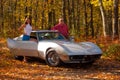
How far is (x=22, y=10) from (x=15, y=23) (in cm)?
308

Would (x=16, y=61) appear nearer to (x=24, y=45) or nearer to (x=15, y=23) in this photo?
(x=24, y=45)

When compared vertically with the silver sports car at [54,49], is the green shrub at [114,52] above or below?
below

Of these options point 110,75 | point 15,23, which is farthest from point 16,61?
point 15,23

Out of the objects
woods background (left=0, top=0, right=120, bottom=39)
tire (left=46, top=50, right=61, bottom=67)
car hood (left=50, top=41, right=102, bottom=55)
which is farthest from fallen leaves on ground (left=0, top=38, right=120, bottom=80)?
Result: woods background (left=0, top=0, right=120, bottom=39)

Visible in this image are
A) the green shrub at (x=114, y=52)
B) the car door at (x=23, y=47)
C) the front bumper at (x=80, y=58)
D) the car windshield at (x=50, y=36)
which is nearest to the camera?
the front bumper at (x=80, y=58)

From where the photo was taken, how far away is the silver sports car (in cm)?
1176

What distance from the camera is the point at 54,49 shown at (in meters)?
12.2

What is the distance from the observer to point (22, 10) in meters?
50.8

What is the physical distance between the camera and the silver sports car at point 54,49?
38.6 feet

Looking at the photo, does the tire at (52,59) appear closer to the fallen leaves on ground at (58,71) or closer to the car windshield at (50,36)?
the fallen leaves on ground at (58,71)

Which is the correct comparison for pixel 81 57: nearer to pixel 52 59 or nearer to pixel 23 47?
pixel 52 59

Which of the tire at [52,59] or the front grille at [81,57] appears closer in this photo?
the front grille at [81,57]

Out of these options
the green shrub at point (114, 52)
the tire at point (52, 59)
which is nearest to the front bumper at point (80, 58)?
the tire at point (52, 59)

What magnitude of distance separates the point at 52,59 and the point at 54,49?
47 cm
